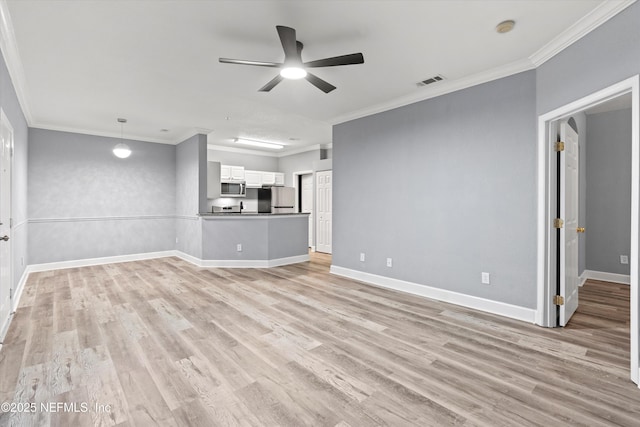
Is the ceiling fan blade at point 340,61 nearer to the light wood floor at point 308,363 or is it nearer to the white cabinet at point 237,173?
the light wood floor at point 308,363

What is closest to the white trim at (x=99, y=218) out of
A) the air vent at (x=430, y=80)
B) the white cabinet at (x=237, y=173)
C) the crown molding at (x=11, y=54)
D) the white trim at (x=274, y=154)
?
the white cabinet at (x=237, y=173)

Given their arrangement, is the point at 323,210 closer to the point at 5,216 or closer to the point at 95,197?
the point at 95,197

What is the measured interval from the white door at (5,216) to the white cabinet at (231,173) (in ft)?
14.1

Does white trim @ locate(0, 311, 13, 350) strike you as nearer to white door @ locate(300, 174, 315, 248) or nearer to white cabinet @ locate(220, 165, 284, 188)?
white cabinet @ locate(220, 165, 284, 188)

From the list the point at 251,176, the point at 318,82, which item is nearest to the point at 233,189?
the point at 251,176

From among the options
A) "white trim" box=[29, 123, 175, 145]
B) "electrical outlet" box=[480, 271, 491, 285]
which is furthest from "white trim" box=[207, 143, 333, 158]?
"electrical outlet" box=[480, 271, 491, 285]

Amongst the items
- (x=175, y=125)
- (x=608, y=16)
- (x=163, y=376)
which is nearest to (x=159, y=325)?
(x=163, y=376)

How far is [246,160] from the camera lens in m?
8.49

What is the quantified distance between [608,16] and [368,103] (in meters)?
2.56

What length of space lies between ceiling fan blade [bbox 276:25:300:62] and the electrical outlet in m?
2.92

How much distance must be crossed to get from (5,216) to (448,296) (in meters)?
4.78

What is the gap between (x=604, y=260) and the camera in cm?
482

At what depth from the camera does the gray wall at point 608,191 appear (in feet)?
15.1

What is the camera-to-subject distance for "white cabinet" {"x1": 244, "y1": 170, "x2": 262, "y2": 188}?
821cm
